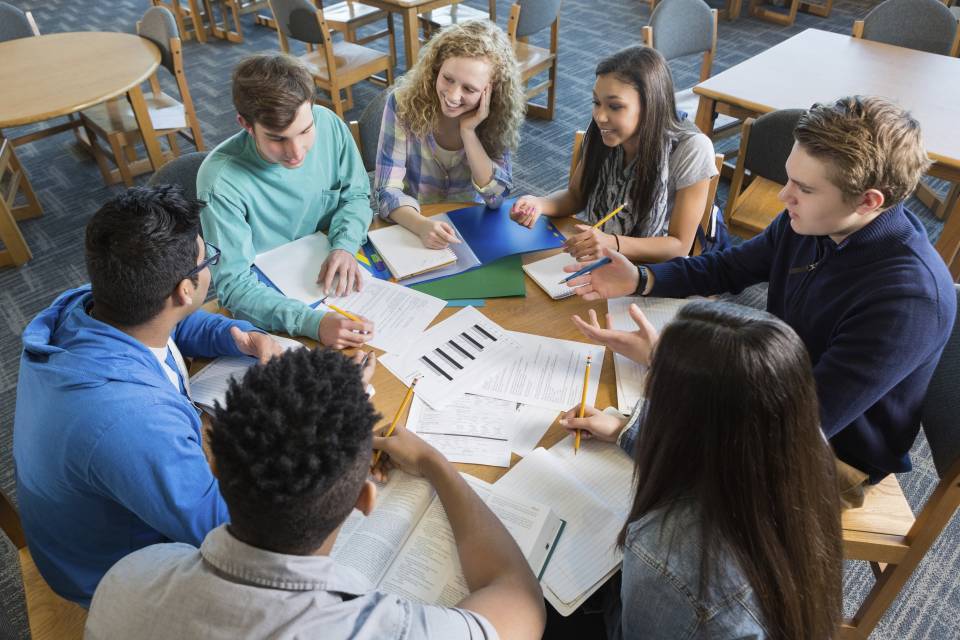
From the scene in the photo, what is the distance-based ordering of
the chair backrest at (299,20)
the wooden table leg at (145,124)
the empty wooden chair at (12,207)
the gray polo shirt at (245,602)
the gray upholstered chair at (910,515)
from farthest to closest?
the chair backrest at (299,20), the wooden table leg at (145,124), the empty wooden chair at (12,207), the gray upholstered chair at (910,515), the gray polo shirt at (245,602)

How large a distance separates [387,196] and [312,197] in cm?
22

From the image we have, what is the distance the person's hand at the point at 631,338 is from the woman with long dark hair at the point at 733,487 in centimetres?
47

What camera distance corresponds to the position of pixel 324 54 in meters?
3.88

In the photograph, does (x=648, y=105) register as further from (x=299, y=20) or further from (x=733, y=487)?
(x=299, y=20)

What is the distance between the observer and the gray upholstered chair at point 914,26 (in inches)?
122

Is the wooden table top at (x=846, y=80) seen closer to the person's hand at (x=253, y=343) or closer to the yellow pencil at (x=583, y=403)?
the yellow pencil at (x=583, y=403)

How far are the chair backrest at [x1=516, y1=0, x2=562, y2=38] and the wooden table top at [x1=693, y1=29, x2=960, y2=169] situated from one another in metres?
1.20

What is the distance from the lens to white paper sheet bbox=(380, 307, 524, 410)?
1.36m

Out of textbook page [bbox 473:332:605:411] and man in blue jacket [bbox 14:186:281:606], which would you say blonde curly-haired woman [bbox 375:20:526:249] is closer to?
textbook page [bbox 473:332:605:411]

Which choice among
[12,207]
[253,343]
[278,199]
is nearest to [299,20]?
[12,207]

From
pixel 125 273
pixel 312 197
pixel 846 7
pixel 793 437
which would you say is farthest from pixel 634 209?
pixel 846 7

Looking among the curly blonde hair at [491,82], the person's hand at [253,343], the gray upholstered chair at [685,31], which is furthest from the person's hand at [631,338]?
the gray upholstered chair at [685,31]

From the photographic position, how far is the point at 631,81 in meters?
1.74

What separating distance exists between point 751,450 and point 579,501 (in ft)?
1.25
